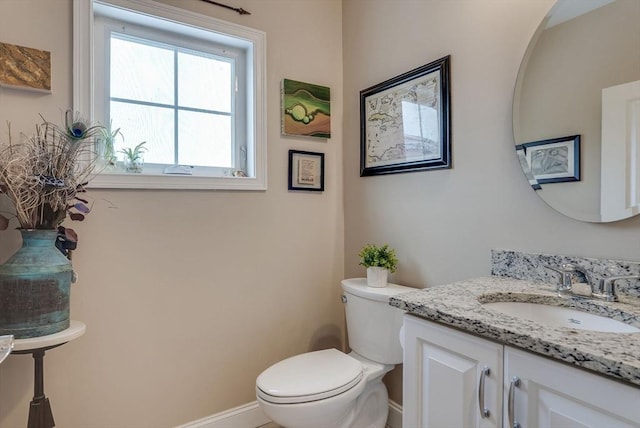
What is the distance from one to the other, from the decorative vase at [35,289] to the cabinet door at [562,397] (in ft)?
4.40

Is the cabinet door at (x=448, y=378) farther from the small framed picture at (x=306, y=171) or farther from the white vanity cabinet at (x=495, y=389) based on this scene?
the small framed picture at (x=306, y=171)

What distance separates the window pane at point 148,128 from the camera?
5.33 feet

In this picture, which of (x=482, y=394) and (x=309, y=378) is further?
(x=309, y=378)

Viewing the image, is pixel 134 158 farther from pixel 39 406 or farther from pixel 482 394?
pixel 482 394

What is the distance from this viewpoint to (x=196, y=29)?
171cm

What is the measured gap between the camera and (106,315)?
1500 mm

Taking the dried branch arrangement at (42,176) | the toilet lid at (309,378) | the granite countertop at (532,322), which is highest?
the dried branch arrangement at (42,176)

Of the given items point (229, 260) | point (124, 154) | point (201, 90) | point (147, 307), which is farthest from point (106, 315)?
point (201, 90)

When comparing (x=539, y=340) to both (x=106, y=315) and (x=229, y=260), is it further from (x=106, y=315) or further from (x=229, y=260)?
(x=106, y=315)

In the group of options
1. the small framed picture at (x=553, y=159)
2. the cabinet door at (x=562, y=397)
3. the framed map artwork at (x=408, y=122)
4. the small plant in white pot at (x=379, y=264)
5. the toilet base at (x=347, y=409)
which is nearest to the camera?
the cabinet door at (x=562, y=397)

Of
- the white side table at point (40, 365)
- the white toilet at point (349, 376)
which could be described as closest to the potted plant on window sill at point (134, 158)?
the white side table at point (40, 365)

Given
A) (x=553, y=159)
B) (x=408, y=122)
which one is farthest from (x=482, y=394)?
(x=408, y=122)

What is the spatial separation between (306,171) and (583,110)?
1258 millimetres

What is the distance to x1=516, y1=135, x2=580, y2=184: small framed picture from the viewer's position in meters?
1.16
